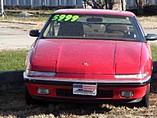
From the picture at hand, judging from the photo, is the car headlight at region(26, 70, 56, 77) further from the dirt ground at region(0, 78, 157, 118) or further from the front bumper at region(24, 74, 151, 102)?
the dirt ground at region(0, 78, 157, 118)

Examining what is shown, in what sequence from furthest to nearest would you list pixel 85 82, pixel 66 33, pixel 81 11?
pixel 81 11 → pixel 66 33 → pixel 85 82

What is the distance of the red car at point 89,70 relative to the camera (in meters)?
5.73

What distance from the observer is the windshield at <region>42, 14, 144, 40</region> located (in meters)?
6.96

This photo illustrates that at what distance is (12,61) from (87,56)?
4.56 meters

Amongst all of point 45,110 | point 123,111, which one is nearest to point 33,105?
point 45,110

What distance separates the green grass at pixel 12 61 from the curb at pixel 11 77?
1.03 m

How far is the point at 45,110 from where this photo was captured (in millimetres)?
6250

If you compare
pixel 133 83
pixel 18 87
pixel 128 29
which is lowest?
pixel 18 87

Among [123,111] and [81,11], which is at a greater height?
[81,11]

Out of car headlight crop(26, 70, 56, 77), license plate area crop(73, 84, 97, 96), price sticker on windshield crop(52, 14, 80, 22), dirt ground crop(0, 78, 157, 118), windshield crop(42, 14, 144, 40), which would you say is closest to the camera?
license plate area crop(73, 84, 97, 96)

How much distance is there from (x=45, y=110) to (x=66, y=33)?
4.56 feet

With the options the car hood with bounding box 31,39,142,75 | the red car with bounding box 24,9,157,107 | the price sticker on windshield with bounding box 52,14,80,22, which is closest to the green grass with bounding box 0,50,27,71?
the price sticker on windshield with bounding box 52,14,80,22

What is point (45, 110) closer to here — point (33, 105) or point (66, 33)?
point (33, 105)

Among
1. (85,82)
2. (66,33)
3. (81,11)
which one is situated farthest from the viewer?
(81,11)
